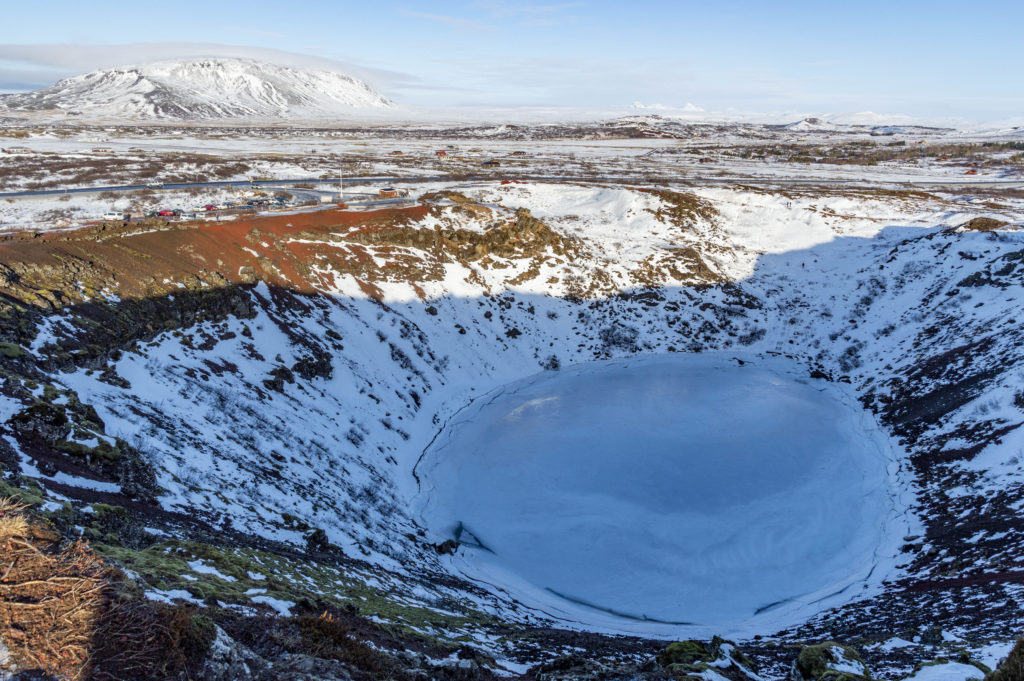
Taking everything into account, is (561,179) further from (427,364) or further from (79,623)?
(79,623)

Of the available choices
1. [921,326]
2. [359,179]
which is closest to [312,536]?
[921,326]

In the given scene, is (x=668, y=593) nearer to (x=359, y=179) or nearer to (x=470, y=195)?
(x=470, y=195)

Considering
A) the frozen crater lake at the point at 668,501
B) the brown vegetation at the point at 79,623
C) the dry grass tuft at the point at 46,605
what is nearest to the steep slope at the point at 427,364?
the frozen crater lake at the point at 668,501

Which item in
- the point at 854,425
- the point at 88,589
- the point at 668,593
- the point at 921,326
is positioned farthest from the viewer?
the point at 921,326

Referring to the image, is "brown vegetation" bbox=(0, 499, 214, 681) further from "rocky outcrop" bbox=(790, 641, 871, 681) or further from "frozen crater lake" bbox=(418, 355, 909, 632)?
"frozen crater lake" bbox=(418, 355, 909, 632)

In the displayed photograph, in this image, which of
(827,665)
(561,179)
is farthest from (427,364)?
(561,179)

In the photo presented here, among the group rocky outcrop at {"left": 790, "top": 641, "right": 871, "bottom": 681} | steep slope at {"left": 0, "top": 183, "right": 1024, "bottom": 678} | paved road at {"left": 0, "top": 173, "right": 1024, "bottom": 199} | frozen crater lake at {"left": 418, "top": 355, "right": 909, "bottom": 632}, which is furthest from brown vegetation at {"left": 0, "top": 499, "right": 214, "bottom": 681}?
paved road at {"left": 0, "top": 173, "right": 1024, "bottom": 199}
